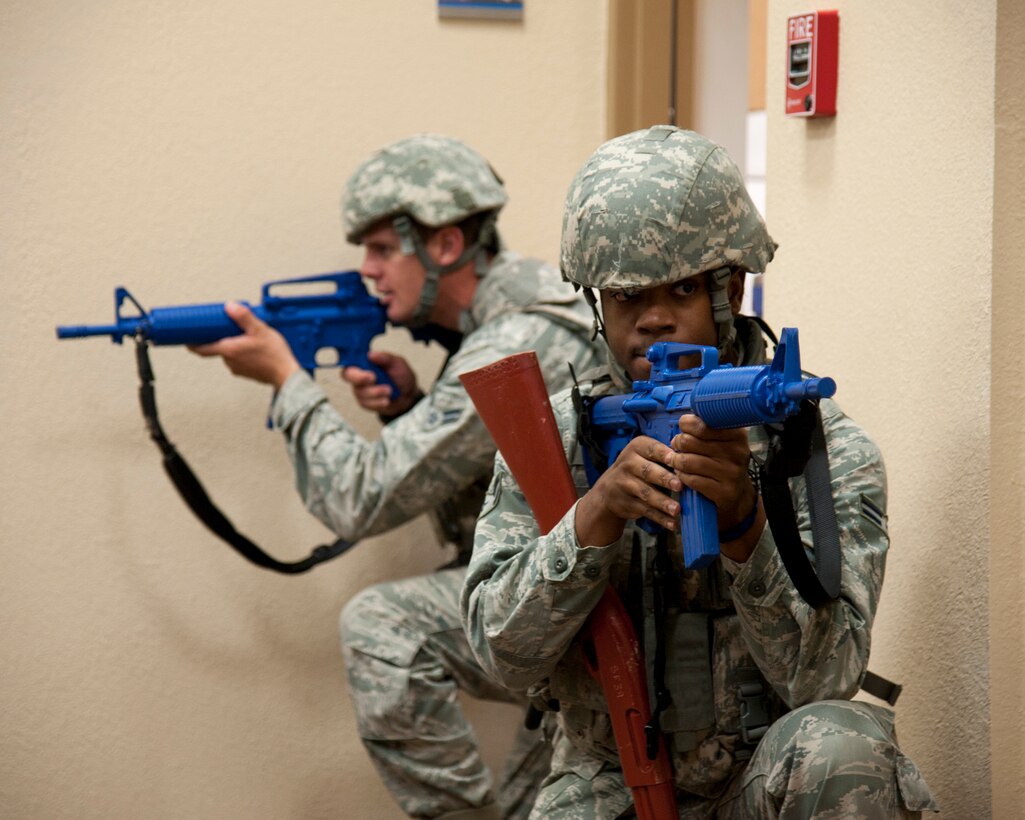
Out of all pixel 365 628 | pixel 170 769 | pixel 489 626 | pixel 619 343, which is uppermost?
pixel 619 343

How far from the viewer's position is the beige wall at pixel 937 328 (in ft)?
6.62

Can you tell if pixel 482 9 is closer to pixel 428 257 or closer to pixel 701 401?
pixel 428 257

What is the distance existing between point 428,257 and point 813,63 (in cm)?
94

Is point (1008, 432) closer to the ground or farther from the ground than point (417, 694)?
farther from the ground

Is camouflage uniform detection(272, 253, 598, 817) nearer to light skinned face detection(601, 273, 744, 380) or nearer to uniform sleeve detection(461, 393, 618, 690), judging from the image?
uniform sleeve detection(461, 393, 618, 690)

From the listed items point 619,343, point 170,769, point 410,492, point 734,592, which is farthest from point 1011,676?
point 170,769

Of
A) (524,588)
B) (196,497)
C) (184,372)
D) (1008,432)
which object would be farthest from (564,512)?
(184,372)

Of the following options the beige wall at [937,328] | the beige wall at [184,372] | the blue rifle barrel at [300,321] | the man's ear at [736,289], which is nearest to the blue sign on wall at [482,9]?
A: the beige wall at [184,372]

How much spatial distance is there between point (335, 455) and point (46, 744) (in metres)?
1.01

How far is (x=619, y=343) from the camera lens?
1.88 metres

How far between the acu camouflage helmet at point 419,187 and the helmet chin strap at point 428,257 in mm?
30

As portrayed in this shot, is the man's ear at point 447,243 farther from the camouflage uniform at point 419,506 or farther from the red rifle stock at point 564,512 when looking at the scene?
the red rifle stock at point 564,512

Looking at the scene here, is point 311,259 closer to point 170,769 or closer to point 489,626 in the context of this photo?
point 170,769

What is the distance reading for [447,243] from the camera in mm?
3025
